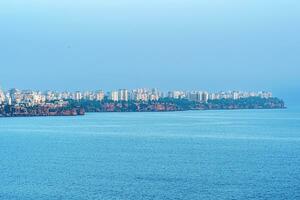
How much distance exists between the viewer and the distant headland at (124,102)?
294 feet

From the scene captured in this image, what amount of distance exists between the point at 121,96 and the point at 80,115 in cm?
3631

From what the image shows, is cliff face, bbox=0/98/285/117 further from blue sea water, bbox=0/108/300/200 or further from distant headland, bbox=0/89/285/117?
blue sea water, bbox=0/108/300/200

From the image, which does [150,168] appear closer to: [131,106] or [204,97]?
[131,106]

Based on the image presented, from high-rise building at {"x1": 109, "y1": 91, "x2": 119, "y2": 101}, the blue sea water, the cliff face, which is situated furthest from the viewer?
high-rise building at {"x1": 109, "y1": 91, "x2": 119, "y2": 101}

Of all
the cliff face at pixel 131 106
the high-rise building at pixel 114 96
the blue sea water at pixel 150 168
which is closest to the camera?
the blue sea water at pixel 150 168

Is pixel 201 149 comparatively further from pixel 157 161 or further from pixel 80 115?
pixel 80 115

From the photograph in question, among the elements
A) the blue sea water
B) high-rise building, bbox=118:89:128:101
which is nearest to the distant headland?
high-rise building, bbox=118:89:128:101

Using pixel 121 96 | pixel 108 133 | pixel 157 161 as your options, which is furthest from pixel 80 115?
pixel 157 161

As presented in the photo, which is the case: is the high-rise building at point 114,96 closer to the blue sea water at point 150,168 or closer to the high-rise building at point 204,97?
the high-rise building at point 204,97

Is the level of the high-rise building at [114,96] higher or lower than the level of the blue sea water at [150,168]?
higher

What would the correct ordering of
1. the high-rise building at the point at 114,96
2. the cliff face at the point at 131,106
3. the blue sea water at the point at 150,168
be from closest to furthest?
the blue sea water at the point at 150,168 → the cliff face at the point at 131,106 → the high-rise building at the point at 114,96

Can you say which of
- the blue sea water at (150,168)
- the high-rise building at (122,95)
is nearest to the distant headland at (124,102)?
the high-rise building at (122,95)

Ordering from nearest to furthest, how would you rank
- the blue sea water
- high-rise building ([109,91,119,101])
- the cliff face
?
the blue sea water, the cliff face, high-rise building ([109,91,119,101])

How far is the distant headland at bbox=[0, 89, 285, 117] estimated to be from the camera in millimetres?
89750
